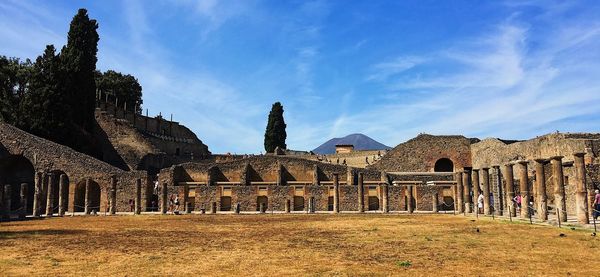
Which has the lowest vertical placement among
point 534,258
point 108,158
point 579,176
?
point 534,258

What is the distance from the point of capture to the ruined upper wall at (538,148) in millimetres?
32500

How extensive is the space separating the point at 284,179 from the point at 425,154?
1539 cm

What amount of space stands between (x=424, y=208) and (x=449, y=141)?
50.3 ft

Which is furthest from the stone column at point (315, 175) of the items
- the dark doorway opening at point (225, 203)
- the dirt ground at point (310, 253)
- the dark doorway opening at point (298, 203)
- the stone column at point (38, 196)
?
the dirt ground at point (310, 253)

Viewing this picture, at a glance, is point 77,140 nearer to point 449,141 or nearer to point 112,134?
point 112,134

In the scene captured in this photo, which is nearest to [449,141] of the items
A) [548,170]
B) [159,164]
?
[548,170]

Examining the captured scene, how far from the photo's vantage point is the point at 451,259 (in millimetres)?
10547

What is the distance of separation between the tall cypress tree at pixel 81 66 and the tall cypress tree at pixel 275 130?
→ 25302 mm

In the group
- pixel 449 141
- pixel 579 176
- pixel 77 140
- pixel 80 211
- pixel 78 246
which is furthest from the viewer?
pixel 449 141

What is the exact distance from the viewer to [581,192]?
1948 centimetres

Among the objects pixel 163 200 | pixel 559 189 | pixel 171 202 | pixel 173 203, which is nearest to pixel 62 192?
pixel 163 200

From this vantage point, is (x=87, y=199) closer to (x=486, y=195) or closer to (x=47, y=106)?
(x=47, y=106)

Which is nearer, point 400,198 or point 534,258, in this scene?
point 534,258

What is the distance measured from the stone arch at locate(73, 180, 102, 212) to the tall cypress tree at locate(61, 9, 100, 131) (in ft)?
32.0
